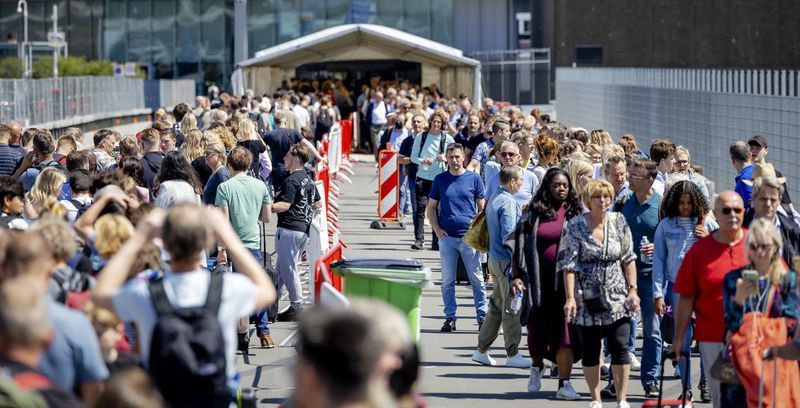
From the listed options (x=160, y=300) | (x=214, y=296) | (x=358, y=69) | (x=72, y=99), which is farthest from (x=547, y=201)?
(x=358, y=69)

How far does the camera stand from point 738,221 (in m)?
8.09

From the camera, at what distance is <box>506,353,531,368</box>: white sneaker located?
11562 mm

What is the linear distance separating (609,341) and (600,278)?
43 centimetres

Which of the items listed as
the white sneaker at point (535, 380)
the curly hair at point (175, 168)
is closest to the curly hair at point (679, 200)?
the white sneaker at point (535, 380)

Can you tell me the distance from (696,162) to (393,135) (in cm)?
616

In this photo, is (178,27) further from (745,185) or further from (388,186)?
(745,185)

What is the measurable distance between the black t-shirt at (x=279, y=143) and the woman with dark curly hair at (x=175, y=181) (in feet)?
26.6

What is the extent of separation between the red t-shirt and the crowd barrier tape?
14082mm

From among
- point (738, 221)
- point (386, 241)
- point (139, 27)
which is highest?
point (139, 27)

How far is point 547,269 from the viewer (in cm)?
1007

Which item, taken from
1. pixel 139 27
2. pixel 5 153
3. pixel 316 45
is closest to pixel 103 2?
pixel 139 27

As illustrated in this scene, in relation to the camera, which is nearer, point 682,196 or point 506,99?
point 682,196

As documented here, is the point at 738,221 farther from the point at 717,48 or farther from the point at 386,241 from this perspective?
the point at 717,48

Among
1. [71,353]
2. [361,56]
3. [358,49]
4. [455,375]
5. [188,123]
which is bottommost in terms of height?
[455,375]
